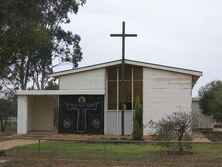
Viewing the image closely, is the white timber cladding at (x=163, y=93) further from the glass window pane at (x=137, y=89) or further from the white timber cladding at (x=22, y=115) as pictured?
the white timber cladding at (x=22, y=115)

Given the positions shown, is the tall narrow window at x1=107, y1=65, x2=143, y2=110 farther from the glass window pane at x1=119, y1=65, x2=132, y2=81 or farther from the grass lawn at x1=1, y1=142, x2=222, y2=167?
the grass lawn at x1=1, y1=142, x2=222, y2=167

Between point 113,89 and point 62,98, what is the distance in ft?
10.9

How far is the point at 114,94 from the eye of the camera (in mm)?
35156

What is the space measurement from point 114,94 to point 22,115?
6.41 metres

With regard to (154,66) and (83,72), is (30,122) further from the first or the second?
(154,66)

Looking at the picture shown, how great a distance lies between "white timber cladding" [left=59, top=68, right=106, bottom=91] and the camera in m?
34.3

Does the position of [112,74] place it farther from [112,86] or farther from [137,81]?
[137,81]

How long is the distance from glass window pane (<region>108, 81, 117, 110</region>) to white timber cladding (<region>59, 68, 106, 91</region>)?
1.12m

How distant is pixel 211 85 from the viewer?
57.8 m

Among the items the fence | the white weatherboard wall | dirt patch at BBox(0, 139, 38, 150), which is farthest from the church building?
the fence

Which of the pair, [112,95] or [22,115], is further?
[22,115]

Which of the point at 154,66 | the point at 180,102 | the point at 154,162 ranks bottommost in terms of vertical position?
the point at 154,162

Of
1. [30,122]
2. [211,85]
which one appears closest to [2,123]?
[30,122]

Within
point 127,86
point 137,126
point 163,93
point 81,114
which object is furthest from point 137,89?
point 137,126
